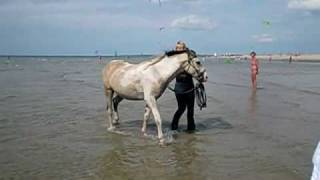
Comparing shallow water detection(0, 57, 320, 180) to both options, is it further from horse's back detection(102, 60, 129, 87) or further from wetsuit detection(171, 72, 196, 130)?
horse's back detection(102, 60, 129, 87)

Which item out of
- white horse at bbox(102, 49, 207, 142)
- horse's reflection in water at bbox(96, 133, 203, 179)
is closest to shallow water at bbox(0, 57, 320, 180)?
horse's reflection in water at bbox(96, 133, 203, 179)

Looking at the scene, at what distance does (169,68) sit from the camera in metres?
11.3

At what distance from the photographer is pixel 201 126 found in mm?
13555

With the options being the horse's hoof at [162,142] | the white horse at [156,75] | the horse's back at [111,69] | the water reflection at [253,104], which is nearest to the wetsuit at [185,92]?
the white horse at [156,75]

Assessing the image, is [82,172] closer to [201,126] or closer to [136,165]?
[136,165]

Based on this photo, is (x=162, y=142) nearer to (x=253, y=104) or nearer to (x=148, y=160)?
(x=148, y=160)

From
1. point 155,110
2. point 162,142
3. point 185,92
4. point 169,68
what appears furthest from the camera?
point 185,92

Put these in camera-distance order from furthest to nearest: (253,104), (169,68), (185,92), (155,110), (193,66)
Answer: (253,104) < (185,92) < (193,66) < (169,68) < (155,110)

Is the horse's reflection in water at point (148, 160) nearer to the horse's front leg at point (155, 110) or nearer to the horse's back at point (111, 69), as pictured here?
the horse's front leg at point (155, 110)

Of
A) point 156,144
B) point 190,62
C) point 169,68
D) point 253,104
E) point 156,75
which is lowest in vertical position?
point 253,104

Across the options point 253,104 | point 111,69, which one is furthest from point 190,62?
point 253,104

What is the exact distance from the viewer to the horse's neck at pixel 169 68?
442 inches

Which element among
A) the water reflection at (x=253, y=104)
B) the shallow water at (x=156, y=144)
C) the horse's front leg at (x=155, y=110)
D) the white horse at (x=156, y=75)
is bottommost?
the water reflection at (x=253, y=104)

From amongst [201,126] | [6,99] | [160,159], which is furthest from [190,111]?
[6,99]
